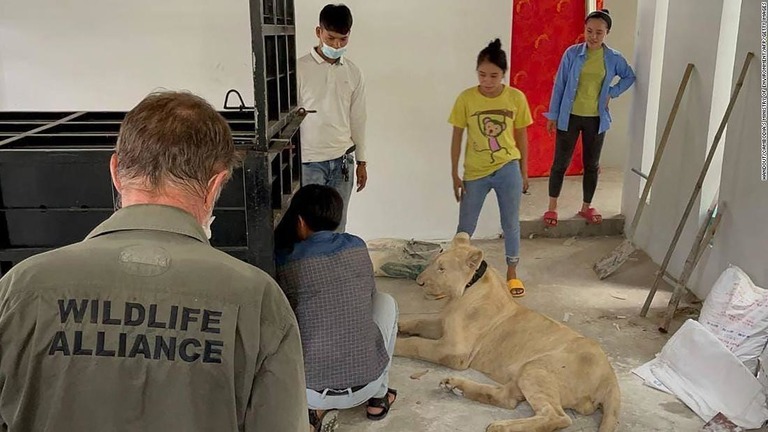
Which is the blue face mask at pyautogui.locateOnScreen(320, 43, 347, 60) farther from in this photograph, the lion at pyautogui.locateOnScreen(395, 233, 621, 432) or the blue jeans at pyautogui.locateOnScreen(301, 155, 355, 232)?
the lion at pyautogui.locateOnScreen(395, 233, 621, 432)

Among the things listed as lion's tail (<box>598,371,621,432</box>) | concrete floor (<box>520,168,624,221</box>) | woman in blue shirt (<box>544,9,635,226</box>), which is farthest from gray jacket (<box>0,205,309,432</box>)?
concrete floor (<box>520,168,624,221</box>)

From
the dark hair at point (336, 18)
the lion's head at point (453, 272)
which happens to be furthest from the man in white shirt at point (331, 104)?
the lion's head at point (453, 272)

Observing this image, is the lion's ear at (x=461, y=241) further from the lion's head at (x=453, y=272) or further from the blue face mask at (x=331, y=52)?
the blue face mask at (x=331, y=52)

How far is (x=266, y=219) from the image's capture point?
2041 millimetres

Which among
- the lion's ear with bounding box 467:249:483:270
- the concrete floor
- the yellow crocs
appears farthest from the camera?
the concrete floor

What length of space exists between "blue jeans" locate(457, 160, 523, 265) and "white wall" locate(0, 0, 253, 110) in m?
1.52

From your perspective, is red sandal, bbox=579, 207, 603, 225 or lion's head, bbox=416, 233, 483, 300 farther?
red sandal, bbox=579, 207, 603, 225

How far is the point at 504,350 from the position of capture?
3117 millimetres

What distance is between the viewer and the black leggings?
185 inches

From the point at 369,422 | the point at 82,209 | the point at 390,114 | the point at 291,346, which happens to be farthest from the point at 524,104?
the point at 291,346

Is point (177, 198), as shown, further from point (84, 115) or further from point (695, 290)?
point (695, 290)

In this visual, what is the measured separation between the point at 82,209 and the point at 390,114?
2722mm

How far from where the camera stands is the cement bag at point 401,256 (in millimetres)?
4254

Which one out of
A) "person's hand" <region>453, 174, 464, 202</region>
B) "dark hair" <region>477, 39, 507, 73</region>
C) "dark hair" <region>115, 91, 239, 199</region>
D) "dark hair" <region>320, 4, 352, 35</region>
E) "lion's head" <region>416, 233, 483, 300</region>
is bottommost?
"lion's head" <region>416, 233, 483, 300</region>
